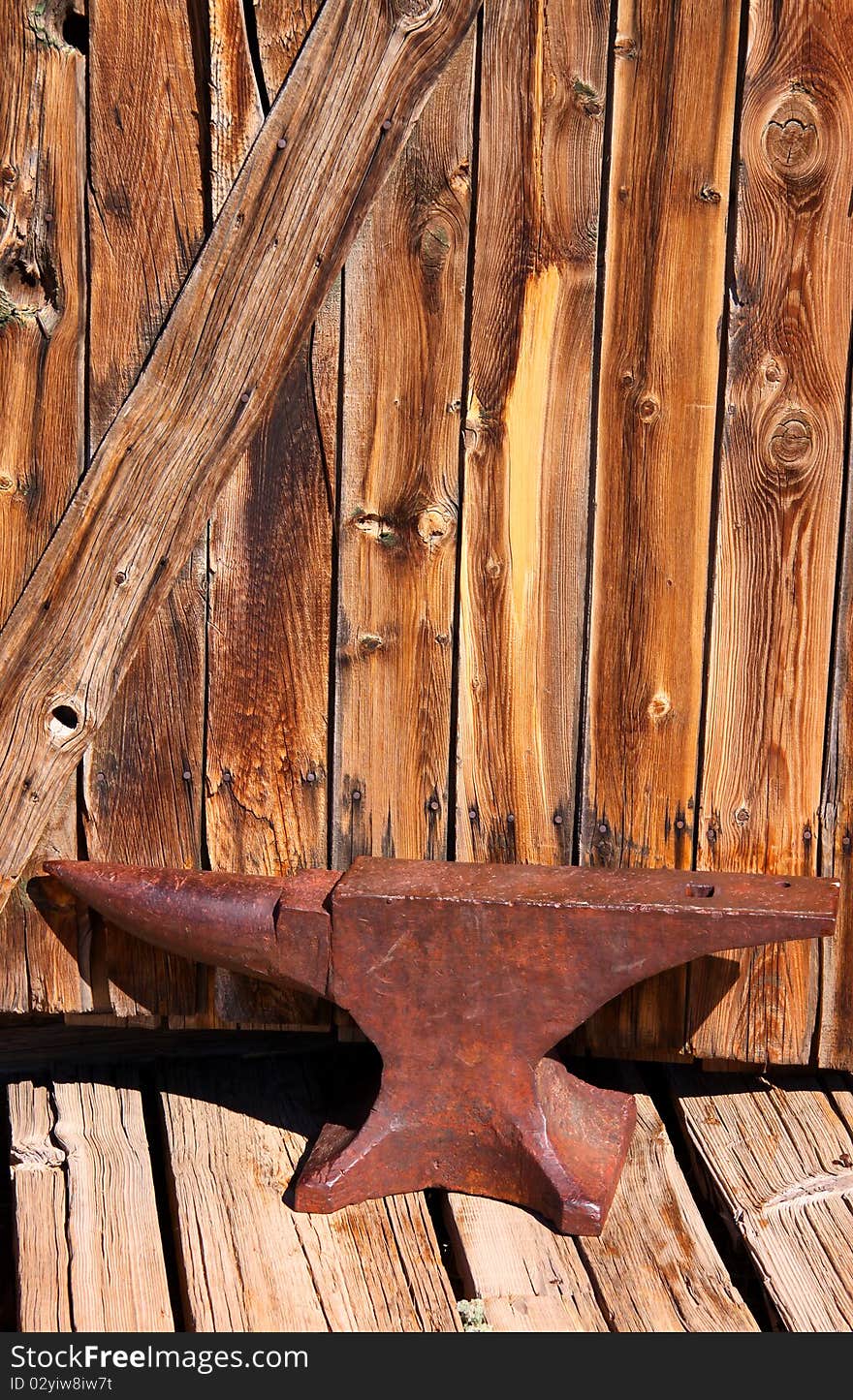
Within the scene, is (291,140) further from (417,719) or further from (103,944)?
(103,944)

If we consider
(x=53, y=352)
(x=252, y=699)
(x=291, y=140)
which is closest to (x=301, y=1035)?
(x=252, y=699)

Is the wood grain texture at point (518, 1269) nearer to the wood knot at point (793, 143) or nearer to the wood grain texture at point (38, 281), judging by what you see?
the wood grain texture at point (38, 281)

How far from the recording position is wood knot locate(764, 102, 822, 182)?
220 centimetres

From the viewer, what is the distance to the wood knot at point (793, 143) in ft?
7.22


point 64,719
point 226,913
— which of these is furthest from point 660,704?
point 64,719

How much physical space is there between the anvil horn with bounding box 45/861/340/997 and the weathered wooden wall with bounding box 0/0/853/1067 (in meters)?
0.09

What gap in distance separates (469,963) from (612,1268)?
0.55 meters

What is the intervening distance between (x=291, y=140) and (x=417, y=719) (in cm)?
102

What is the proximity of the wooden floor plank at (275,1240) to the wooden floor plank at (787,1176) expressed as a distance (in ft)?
1.81

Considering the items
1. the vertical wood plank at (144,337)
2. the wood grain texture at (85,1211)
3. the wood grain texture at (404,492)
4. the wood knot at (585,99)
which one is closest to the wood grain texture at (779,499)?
the wood knot at (585,99)

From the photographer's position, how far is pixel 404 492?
2.33 meters

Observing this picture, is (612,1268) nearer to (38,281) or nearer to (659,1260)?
(659,1260)

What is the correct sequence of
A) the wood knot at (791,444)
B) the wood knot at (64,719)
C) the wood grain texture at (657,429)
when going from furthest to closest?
the wood knot at (64,719) → the wood knot at (791,444) → the wood grain texture at (657,429)

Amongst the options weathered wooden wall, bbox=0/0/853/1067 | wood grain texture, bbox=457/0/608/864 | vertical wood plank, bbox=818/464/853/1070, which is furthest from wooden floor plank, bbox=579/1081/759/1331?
wood grain texture, bbox=457/0/608/864
